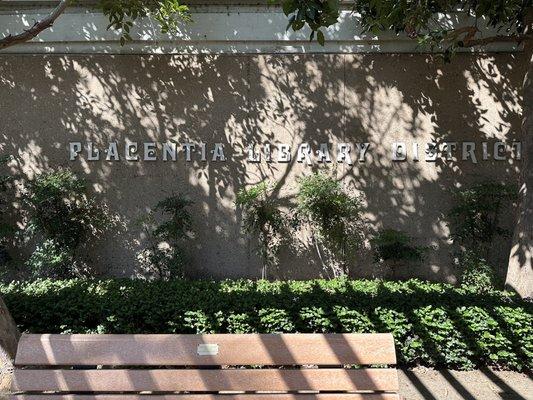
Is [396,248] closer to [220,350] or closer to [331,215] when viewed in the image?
[331,215]

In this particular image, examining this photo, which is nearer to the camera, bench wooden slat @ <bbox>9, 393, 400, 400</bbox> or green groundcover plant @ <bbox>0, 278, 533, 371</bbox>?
bench wooden slat @ <bbox>9, 393, 400, 400</bbox>

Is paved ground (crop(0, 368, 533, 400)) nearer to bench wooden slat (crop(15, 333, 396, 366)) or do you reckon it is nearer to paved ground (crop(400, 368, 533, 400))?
paved ground (crop(400, 368, 533, 400))

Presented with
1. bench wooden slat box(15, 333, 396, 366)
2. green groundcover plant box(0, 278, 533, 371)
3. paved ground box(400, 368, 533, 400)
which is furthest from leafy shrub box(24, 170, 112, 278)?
paved ground box(400, 368, 533, 400)

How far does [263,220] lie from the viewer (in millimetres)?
7121

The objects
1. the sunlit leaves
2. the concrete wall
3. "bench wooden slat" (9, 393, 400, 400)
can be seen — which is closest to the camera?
"bench wooden slat" (9, 393, 400, 400)

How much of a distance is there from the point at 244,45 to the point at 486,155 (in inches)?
169

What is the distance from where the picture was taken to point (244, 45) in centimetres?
748

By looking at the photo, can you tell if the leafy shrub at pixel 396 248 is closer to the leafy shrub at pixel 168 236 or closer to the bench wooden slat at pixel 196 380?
the leafy shrub at pixel 168 236

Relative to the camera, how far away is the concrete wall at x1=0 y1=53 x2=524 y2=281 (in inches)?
295

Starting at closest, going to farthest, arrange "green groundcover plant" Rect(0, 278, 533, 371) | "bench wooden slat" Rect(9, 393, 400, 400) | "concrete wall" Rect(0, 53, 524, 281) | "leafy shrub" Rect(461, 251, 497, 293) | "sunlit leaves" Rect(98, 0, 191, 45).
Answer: "bench wooden slat" Rect(9, 393, 400, 400), "green groundcover plant" Rect(0, 278, 533, 371), "sunlit leaves" Rect(98, 0, 191, 45), "leafy shrub" Rect(461, 251, 497, 293), "concrete wall" Rect(0, 53, 524, 281)

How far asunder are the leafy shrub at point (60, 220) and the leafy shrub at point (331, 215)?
3.27m

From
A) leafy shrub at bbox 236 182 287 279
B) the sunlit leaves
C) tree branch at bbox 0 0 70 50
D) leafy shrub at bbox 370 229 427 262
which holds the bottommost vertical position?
leafy shrub at bbox 370 229 427 262

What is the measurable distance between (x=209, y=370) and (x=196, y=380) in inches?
3.6

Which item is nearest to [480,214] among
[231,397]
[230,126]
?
[230,126]
